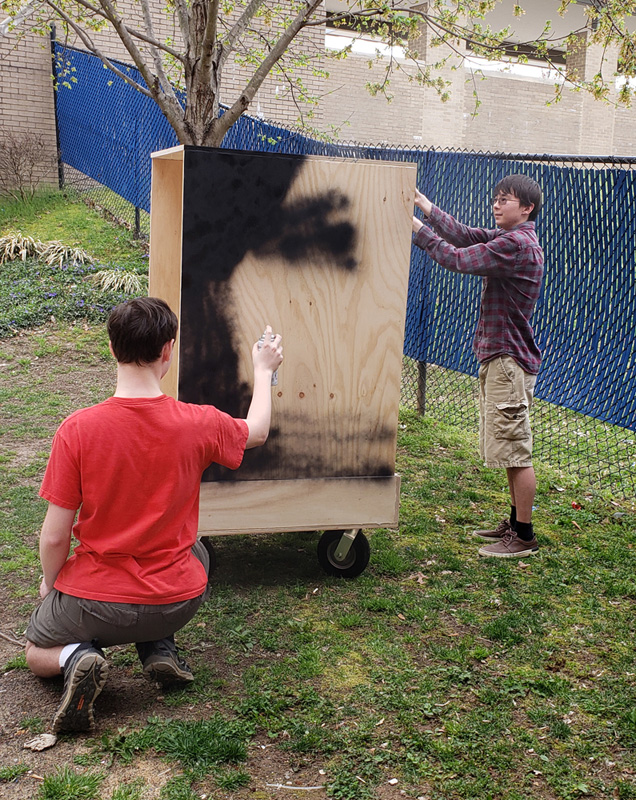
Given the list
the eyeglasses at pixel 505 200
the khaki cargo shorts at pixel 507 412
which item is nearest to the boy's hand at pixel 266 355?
the khaki cargo shorts at pixel 507 412

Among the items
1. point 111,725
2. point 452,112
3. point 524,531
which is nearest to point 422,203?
point 524,531

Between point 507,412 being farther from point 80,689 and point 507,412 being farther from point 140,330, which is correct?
point 80,689

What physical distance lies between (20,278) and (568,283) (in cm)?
629

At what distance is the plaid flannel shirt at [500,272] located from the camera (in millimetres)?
3861

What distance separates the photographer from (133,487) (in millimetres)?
2543

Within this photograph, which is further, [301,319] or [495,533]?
[495,533]

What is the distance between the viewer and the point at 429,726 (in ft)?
9.04

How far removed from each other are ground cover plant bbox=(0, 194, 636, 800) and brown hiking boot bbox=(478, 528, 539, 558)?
0.06 meters

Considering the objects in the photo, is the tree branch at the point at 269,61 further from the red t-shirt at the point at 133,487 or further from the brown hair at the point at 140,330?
the red t-shirt at the point at 133,487

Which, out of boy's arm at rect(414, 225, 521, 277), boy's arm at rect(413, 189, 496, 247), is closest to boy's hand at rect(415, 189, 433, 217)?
boy's arm at rect(414, 225, 521, 277)

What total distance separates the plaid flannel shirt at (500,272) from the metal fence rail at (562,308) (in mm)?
1047

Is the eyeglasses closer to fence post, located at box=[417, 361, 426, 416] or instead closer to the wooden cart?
the wooden cart

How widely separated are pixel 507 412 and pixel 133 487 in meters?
2.22

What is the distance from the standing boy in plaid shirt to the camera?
12.9 feet
